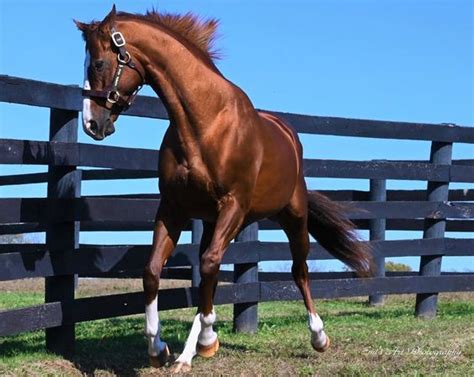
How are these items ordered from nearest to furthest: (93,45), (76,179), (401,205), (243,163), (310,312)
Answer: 1. (93,45)
2. (243,163)
3. (76,179)
4. (310,312)
5. (401,205)

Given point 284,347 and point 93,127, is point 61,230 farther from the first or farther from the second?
point 284,347

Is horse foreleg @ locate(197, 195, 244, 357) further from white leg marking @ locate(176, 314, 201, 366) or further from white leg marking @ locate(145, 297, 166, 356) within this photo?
white leg marking @ locate(145, 297, 166, 356)

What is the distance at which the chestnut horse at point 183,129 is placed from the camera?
5.59 metres

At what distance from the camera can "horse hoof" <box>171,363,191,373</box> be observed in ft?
18.7

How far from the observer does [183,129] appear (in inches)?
230

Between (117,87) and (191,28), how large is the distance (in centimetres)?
104

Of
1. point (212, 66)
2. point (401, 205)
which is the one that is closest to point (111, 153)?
point (212, 66)

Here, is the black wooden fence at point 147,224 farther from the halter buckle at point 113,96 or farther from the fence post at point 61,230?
the halter buckle at point 113,96

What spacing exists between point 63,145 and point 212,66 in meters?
1.15

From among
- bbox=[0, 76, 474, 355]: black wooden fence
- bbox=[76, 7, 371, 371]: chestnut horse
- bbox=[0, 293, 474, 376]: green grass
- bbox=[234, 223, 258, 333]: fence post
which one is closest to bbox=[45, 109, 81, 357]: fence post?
bbox=[0, 76, 474, 355]: black wooden fence

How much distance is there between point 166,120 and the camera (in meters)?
7.24

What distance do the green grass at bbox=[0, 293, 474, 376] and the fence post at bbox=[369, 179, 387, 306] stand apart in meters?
0.57

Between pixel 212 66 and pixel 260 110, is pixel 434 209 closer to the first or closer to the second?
pixel 260 110

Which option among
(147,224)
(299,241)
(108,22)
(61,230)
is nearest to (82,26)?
(108,22)
